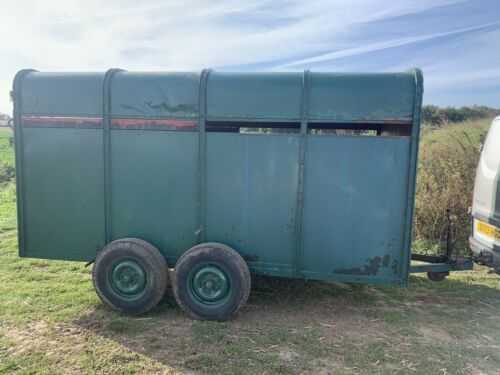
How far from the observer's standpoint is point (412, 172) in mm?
4129

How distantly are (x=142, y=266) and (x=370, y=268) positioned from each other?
2672mm

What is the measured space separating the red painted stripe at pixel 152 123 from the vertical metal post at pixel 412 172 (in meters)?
2.47

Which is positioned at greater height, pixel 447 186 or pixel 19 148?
pixel 19 148

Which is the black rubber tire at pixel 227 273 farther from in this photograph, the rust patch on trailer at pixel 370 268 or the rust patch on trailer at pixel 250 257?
the rust patch on trailer at pixel 370 268

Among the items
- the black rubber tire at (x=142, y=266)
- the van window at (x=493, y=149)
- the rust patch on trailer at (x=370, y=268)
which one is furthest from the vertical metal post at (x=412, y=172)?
the black rubber tire at (x=142, y=266)

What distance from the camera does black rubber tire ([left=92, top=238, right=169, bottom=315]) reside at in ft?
14.4

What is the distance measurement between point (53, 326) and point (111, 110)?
2.58 meters

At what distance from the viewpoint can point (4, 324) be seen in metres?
4.24

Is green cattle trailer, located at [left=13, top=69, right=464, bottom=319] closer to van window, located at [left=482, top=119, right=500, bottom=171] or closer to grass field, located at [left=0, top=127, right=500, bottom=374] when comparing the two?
grass field, located at [left=0, top=127, right=500, bottom=374]

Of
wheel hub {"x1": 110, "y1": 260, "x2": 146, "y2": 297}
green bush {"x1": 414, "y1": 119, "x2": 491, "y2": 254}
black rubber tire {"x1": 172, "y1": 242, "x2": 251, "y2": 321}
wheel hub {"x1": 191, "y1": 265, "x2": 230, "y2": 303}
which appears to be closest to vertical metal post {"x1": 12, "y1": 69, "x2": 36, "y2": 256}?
wheel hub {"x1": 110, "y1": 260, "x2": 146, "y2": 297}

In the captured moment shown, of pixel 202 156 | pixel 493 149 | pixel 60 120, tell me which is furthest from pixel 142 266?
pixel 493 149

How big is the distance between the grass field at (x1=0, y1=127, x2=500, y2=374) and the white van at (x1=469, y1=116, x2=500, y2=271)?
79 cm

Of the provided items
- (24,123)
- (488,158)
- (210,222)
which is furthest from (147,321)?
(488,158)

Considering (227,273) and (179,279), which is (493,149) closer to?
(227,273)
